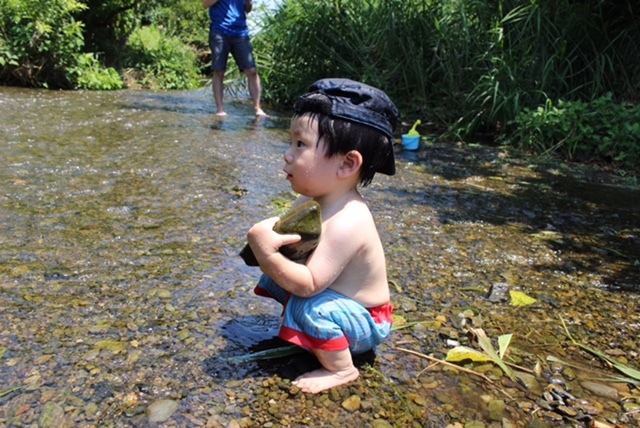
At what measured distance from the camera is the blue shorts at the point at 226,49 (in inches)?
279

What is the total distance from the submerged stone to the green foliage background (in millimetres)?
4742

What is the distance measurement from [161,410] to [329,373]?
0.55 m

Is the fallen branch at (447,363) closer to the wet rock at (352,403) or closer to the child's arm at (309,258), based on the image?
the wet rock at (352,403)

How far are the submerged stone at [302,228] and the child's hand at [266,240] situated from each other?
20 mm

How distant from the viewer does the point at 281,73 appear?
913 centimetres

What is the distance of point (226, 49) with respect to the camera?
7.13 metres

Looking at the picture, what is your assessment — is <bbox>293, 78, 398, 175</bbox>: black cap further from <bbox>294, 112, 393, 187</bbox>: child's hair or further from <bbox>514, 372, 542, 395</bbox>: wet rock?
<bbox>514, 372, 542, 395</bbox>: wet rock

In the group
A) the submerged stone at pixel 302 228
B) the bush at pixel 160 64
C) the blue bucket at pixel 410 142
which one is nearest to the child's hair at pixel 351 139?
the submerged stone at pixel 302 228

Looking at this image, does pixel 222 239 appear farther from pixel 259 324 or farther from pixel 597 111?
pixel 597 111

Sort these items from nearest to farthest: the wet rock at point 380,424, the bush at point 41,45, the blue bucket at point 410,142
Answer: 1. the wet rock at point 380,424
2. the blue bucket at point 410,142
3. the bush at point 41,45

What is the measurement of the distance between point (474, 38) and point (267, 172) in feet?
12.7

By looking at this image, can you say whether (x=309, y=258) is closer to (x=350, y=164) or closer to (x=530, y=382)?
(x=350, y=164)

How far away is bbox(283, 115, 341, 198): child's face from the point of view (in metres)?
1.86

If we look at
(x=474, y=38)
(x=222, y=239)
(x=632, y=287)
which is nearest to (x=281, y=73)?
(x=474, y=38)
